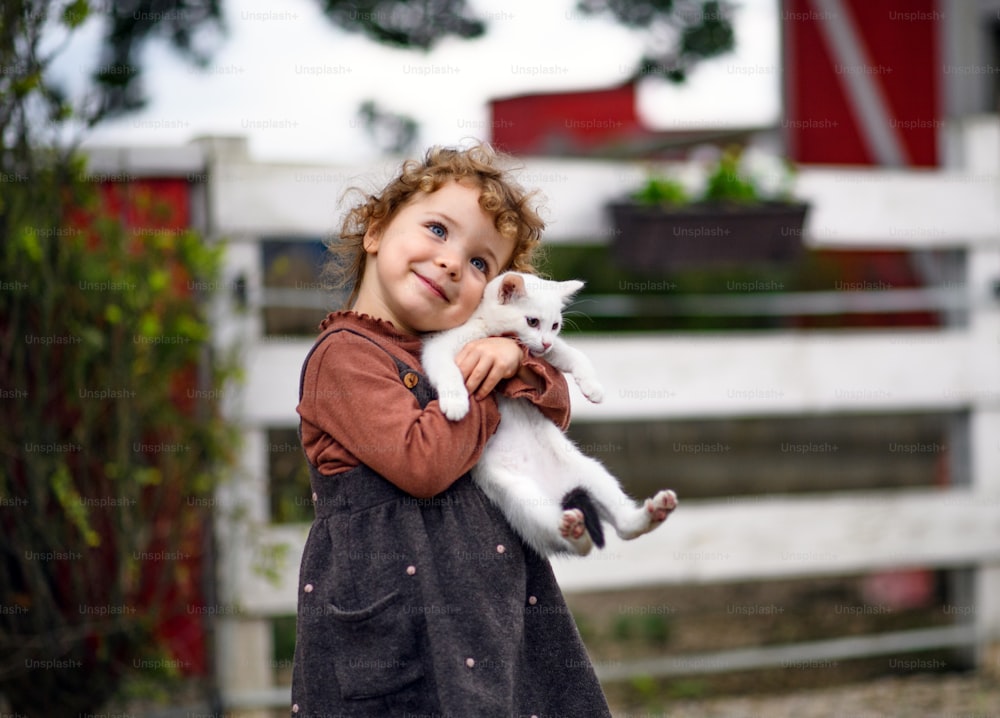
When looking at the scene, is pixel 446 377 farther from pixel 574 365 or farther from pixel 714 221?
pixel 714 221

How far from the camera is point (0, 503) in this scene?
A: 2.93 metres

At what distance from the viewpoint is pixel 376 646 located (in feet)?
5.39

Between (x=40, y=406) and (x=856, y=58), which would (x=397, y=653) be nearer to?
(x=40, y=406)

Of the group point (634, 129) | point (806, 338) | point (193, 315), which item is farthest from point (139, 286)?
point (634, 129)

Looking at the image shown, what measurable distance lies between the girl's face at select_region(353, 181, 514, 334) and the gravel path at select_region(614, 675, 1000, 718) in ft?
7.85

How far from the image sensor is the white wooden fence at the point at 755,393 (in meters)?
3.39

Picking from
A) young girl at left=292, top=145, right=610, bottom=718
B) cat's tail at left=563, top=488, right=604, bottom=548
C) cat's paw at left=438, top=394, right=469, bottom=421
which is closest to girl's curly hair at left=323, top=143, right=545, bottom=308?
young girl at left=292, top=145, right=610, bottom=718

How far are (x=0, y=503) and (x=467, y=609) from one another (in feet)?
6.13

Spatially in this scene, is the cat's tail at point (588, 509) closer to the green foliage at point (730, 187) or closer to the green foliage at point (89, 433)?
the green foliage at point (89, 433)

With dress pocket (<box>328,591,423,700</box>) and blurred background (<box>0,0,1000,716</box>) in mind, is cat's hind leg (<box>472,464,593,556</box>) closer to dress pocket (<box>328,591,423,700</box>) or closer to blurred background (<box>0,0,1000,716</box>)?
dress pocket (<box>328,591,423,700</box>)

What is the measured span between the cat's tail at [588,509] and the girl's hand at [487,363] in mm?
207

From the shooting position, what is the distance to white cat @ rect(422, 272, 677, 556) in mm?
1676

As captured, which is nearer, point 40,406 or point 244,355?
point 40,406

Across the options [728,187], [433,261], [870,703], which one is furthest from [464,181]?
[870,703]
